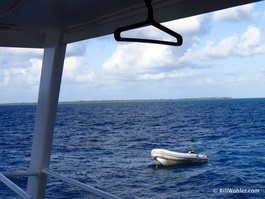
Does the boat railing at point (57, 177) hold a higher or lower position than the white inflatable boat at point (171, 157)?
higher

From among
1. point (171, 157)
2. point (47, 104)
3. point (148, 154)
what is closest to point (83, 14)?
point (47, 104)

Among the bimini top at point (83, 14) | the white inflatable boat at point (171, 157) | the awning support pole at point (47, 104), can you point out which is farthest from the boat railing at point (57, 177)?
the white inflatable boat at point (171, 157)

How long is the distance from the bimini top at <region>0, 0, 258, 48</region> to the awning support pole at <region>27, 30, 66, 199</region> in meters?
0.07

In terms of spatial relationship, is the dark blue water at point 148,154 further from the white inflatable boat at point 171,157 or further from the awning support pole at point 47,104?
the awning support pole at point 47,104

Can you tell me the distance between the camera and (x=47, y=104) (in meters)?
1.67

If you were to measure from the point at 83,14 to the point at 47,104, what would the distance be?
578mm

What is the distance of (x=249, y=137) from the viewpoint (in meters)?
21.0

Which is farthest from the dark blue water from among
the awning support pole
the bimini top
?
the bimini top

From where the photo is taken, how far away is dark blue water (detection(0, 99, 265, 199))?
44.3 ft

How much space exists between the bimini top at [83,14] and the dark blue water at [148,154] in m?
10.5

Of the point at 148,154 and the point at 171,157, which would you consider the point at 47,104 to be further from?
the point at 148,154

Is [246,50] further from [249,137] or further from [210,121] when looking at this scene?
[249,137]

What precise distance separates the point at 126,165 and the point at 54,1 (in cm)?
1585

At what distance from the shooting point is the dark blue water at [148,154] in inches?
532
